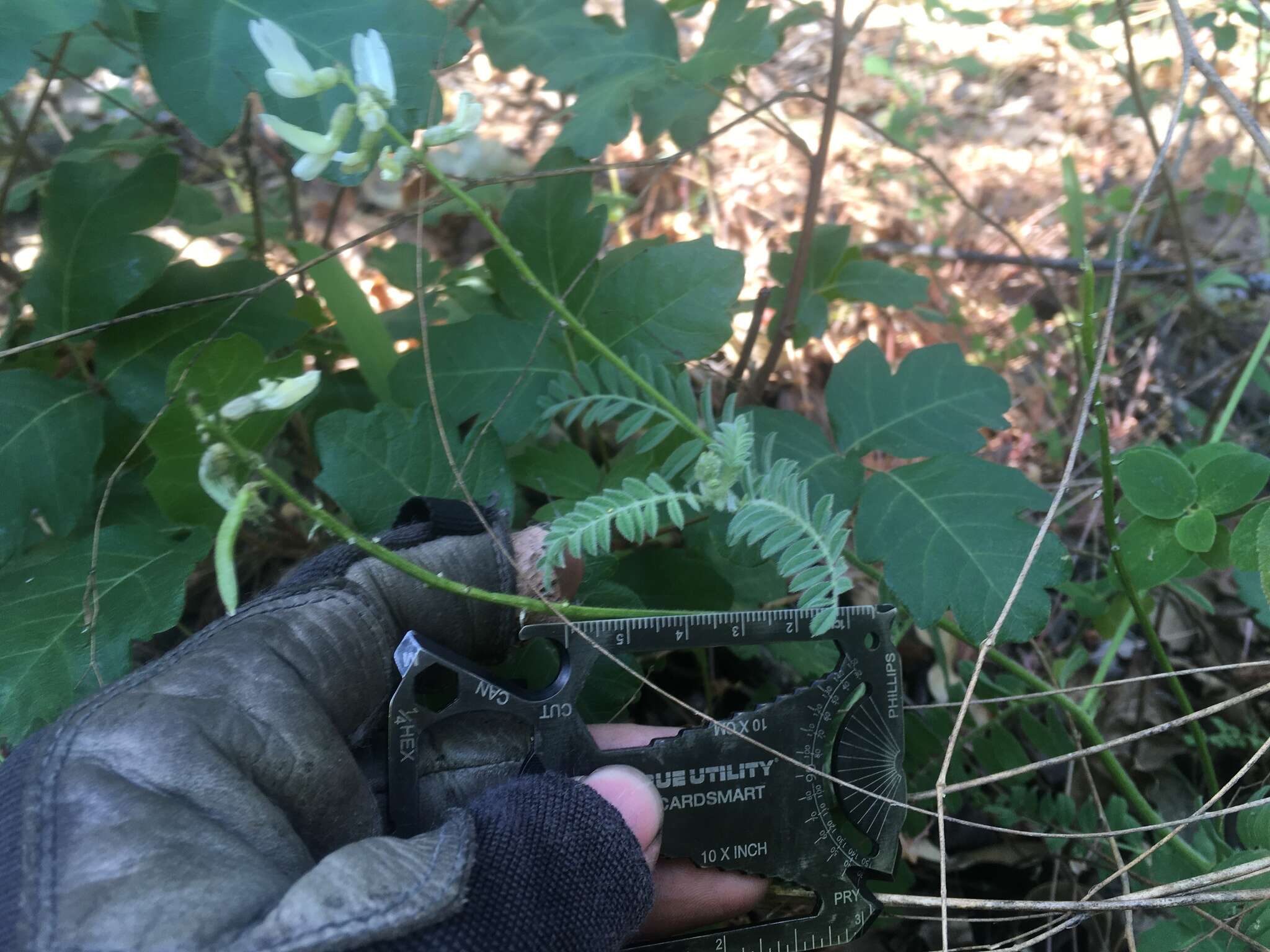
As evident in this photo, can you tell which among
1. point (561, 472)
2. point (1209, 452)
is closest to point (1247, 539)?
point (1209, 452)

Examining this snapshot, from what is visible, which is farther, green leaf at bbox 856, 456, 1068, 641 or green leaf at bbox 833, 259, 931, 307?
green leaf at bbox 833, 259, 931, 307

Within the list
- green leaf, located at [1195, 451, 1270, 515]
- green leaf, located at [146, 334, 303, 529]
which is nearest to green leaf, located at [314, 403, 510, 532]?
green leaf, located at [146, 334, 303, 529]

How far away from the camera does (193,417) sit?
1.39 meters

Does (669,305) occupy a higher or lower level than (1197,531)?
higher

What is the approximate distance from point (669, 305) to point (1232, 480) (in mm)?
1032

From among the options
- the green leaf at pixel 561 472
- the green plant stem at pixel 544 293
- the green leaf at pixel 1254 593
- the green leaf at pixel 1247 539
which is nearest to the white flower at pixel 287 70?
the green plant stem at pixel 544 293

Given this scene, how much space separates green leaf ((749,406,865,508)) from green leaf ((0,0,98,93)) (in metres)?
1.25

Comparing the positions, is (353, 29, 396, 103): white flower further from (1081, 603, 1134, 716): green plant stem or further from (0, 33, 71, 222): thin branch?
(1081, 603, 1134, 716): green plant stem

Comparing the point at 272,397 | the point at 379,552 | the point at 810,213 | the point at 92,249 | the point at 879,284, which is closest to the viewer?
the point at 272,397

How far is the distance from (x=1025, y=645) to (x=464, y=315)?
1724 mm

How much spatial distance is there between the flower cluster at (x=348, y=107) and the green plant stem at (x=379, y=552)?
351 mm

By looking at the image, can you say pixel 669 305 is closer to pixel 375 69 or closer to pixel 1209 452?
pixel 375 69

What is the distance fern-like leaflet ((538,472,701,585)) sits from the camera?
126 cm

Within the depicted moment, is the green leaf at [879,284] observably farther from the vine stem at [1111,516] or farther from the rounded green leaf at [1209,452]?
the rounded green leaf at [1209,452]
